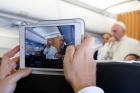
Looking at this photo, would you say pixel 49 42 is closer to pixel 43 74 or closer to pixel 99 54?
pixel 43 74

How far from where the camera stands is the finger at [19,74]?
713 millimetres

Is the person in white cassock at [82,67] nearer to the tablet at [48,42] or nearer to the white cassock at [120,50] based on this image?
the tablet at [48,42]

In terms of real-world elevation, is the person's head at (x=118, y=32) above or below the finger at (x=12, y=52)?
above

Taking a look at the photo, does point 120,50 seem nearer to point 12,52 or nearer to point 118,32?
point 118,32

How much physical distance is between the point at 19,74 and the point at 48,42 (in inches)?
5.5

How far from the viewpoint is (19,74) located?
72 centimetres

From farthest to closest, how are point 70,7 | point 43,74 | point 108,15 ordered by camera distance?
point 108,15
point 70,7
point 43,74

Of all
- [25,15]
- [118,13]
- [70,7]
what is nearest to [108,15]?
[118,13]

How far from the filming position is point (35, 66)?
0.71 m

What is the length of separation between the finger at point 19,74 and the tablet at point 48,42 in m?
0.01

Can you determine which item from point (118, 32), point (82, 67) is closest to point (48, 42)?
point (82, 67)

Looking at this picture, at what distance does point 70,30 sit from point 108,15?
408cm

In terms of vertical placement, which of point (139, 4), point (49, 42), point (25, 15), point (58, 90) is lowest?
point (58, 90)

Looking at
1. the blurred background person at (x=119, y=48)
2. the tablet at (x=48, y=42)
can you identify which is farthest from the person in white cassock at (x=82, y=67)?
the blurred background person at (x=119, y=48)
